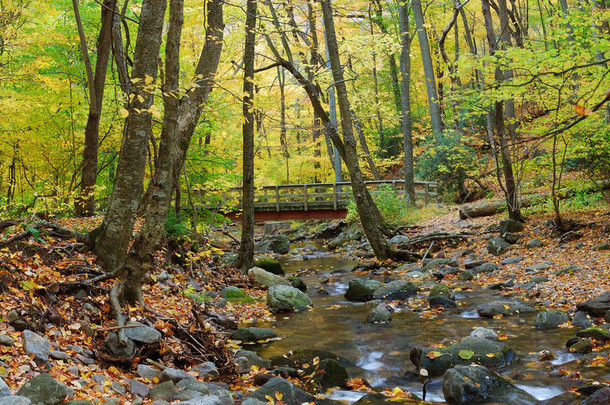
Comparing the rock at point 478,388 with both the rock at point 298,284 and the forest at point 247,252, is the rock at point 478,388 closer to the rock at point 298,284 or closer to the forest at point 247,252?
the forest at point 247,252

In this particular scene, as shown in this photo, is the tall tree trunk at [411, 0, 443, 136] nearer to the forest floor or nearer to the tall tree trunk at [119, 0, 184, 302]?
the forest floor

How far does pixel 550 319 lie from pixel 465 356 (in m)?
1.85

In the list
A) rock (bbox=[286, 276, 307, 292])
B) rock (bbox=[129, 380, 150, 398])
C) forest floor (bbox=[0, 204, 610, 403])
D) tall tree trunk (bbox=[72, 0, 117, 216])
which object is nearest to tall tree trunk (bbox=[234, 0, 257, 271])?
forest floor (bbox=[0, 204, 610, 403])

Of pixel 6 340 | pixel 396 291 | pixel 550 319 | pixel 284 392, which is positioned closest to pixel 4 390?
pixel 6 340

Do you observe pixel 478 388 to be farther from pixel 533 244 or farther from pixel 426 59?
pixel 426 59

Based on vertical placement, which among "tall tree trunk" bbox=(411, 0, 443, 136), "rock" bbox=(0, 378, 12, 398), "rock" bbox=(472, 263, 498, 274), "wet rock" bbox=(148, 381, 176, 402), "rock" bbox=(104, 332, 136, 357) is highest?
"tall tree trunk" bbox=(411, 0, 443, 136)

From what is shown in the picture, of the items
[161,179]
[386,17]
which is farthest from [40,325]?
A: [386,17]

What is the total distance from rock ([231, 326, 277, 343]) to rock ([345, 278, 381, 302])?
8.33ft

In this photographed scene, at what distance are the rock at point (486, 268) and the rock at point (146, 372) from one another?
688 cm

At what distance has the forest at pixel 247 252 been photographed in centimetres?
432

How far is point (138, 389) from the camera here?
3.77 meters

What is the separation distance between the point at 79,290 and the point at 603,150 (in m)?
9.41

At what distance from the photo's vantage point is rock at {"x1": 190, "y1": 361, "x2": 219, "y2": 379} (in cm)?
462

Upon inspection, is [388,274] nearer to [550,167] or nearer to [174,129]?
[550,167]
